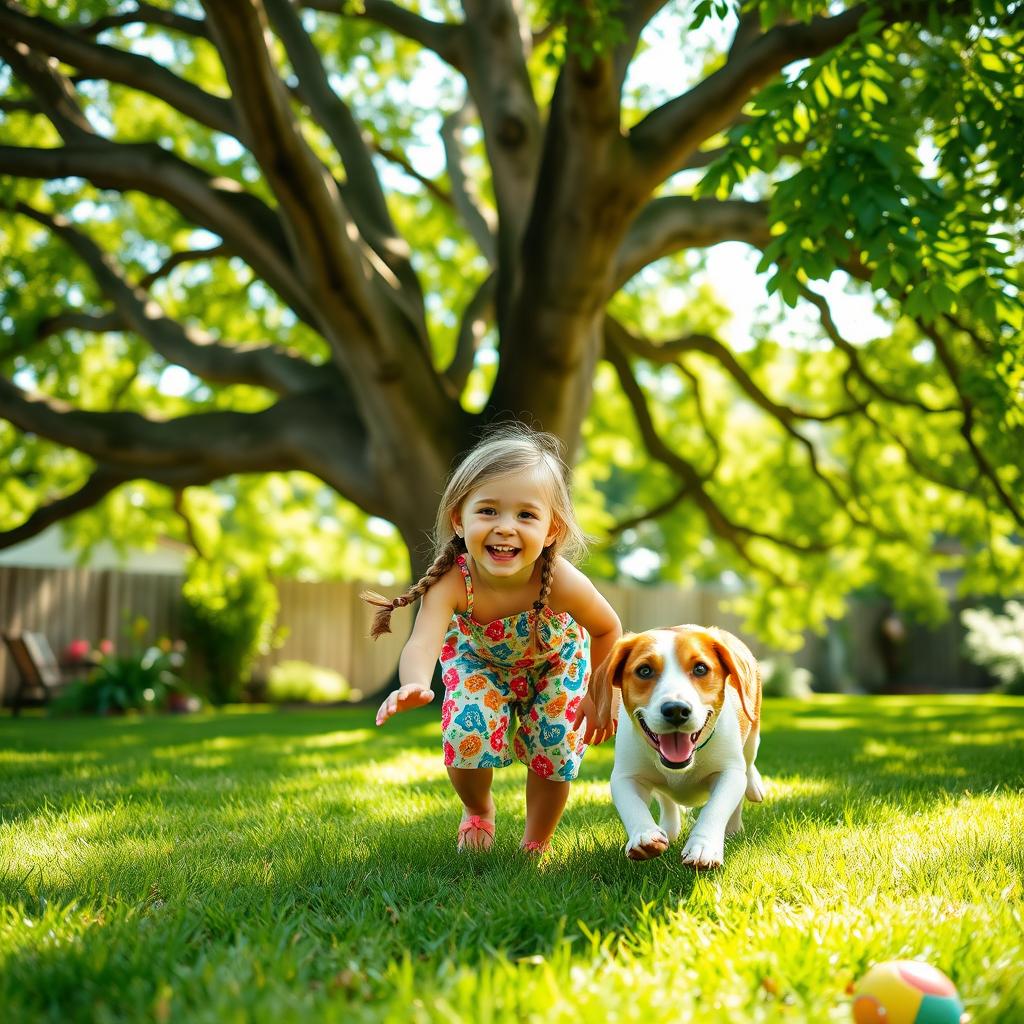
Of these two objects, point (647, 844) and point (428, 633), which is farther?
point (428, 633)

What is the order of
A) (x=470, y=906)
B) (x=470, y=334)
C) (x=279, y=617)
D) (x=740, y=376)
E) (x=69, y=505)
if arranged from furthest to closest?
(x=279, y=617) < (x=740, y=376) < (x=69, y=505) < (x=470, y=334) < (x=470, y=906)

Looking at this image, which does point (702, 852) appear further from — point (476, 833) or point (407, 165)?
point (407, 165)

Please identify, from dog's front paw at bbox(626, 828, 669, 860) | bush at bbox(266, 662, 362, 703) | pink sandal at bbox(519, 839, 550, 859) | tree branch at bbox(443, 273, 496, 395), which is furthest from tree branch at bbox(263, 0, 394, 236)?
dog's front paw at bbox(626, 828, 669, 860)

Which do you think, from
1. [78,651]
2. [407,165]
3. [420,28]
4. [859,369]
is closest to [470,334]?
[420,28]

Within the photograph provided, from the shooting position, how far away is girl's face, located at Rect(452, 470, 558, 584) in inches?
127

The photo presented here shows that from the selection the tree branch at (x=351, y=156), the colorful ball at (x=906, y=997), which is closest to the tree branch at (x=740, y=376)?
the tree branch at (x=351, y=156)

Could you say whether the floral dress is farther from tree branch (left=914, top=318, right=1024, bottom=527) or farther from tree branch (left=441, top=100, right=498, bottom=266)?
tree branch (left=914, top=318, right=1024, bottom=527)

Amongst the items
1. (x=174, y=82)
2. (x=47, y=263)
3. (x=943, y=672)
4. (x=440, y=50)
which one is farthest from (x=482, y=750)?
(x=943, y=672)

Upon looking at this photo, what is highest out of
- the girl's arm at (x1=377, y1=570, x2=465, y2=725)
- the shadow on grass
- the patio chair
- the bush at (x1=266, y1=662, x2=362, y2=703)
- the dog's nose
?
the girl's arm at (x1=377, y1=570, x2=465, y2=725)

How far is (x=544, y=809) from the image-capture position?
3.53m

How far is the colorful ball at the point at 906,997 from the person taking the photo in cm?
182

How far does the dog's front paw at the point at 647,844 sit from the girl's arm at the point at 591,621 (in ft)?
1.54

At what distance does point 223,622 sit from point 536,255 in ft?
29.6

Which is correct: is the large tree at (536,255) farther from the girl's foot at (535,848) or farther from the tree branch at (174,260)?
the girl's foot at (535,848)
